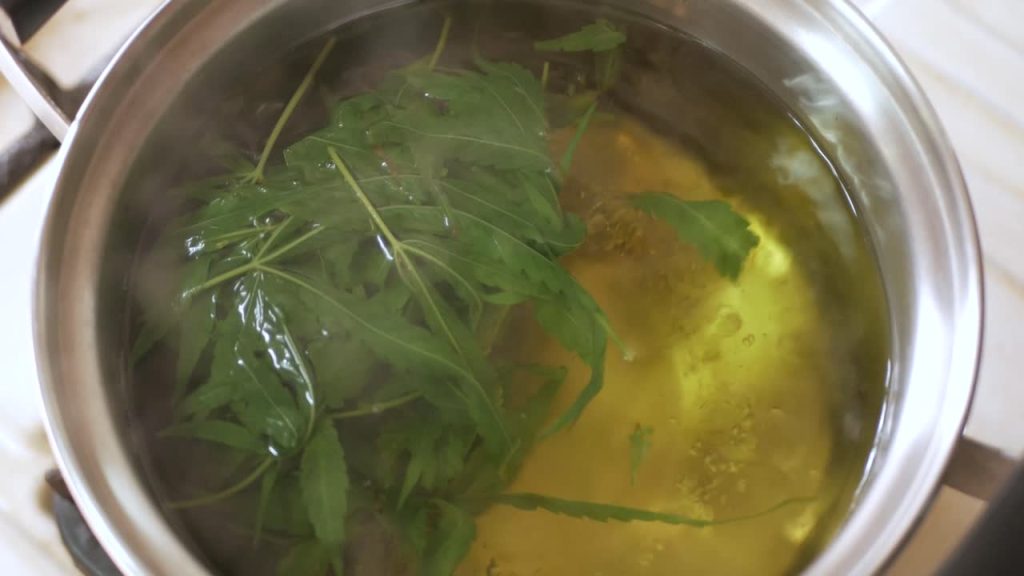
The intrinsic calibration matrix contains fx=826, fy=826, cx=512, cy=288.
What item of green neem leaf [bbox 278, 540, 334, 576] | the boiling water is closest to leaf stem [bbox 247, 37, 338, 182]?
the boiling water

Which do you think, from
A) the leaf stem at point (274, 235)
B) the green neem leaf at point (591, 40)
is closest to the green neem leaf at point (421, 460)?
the leaf stem at point (274, 235)

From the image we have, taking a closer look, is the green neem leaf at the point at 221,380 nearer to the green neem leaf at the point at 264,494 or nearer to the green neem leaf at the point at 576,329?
the green neem leaf at the point at 264,494

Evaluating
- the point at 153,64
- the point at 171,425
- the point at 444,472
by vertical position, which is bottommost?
Answer: the point at 444,472

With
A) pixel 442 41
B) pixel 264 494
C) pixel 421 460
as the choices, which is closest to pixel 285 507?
pixel 264 494

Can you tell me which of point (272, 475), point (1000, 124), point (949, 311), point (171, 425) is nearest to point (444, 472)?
point (272, 475)

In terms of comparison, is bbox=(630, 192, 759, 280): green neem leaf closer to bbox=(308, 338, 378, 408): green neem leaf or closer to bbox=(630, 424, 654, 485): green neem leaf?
bbox=(630, 424, 654, 485): green neem leaf

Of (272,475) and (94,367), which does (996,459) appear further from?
(94,367)

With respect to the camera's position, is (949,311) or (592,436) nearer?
(949,311)

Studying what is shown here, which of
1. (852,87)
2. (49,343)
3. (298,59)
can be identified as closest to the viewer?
(49,343)
